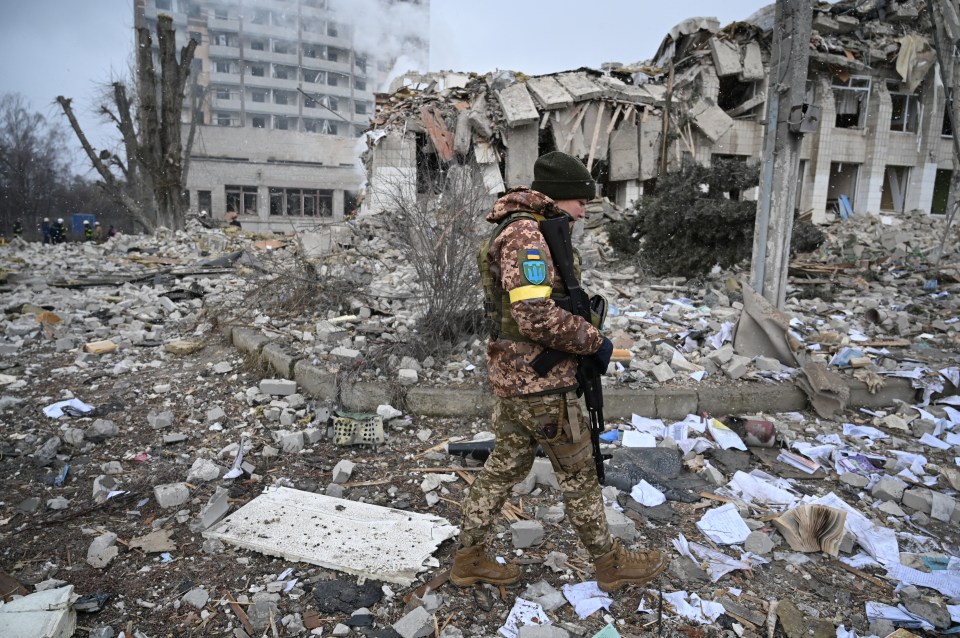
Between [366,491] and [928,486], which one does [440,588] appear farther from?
[928,486]

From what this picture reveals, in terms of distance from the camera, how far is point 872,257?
9.99 meters

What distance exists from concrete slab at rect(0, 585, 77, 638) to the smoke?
132ft

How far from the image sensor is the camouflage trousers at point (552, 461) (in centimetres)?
212

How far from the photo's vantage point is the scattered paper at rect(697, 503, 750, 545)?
2738 millimetres

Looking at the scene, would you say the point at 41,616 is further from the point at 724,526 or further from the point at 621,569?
the point at 724,526

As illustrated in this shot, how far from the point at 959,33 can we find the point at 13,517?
11.2m

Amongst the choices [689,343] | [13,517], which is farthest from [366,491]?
[689,343]

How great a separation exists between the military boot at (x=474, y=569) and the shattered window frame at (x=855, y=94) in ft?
72.6

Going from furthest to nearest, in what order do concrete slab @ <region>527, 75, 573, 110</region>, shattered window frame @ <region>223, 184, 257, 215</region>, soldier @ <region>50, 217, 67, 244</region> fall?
shattered window frame @ <region>223, 184, 257, 215</region> → soldier @ <region>50, 217, 67, 244</region> → concrete slab @ <region>527, 75, 573, 110</region>

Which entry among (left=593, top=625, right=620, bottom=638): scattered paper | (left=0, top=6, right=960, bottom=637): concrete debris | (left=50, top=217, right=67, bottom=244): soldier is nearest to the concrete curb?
(left=0, top=6, right=960, bottom=637): concrete debris

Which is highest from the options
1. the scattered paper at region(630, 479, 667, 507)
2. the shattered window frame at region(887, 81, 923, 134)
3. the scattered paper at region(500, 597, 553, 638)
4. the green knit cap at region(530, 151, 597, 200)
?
the shattered window frame at region(887, 81, 923, 134)

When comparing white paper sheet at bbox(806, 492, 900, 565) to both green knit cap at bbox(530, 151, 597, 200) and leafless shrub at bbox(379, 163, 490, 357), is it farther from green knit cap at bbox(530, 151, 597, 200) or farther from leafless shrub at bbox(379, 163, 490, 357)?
leafless shrub at bbox(379, 163, 490, 357)

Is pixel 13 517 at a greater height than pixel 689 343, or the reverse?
pixel 689 343

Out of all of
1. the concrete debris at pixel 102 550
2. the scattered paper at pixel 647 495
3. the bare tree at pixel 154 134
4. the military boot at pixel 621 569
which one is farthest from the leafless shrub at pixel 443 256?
the bare tree at pixel 154 134
